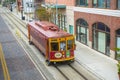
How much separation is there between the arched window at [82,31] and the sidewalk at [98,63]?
260 centimetres

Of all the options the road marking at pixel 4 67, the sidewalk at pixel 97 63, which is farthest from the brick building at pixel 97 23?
the road marking at pixel 4 67

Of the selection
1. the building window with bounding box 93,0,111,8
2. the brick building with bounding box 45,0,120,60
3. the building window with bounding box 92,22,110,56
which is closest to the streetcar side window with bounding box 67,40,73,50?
the brick building with bounding box 45,0,120,60

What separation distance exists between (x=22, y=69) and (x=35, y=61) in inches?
126

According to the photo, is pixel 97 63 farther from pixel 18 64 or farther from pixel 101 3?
pixel 18 64

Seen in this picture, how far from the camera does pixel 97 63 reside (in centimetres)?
2861

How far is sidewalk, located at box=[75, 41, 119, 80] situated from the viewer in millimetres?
24969

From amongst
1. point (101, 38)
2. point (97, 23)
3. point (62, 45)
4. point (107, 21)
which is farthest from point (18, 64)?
point (97, 23)

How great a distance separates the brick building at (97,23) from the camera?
96.6 ft

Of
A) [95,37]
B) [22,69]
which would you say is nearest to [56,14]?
[95,37]

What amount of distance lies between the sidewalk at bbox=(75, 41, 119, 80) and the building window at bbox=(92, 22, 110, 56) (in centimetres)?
61

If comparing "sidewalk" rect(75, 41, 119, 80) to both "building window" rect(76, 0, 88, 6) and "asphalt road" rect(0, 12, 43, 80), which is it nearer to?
"asphalt road" rect(0, 12, 43, 80)

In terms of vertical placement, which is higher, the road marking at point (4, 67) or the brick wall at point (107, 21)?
the brick wall at point (107, 21)

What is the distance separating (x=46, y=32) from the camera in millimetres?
29953

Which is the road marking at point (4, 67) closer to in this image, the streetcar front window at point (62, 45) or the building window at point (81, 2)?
the streetcar front window at point (62, 45)
